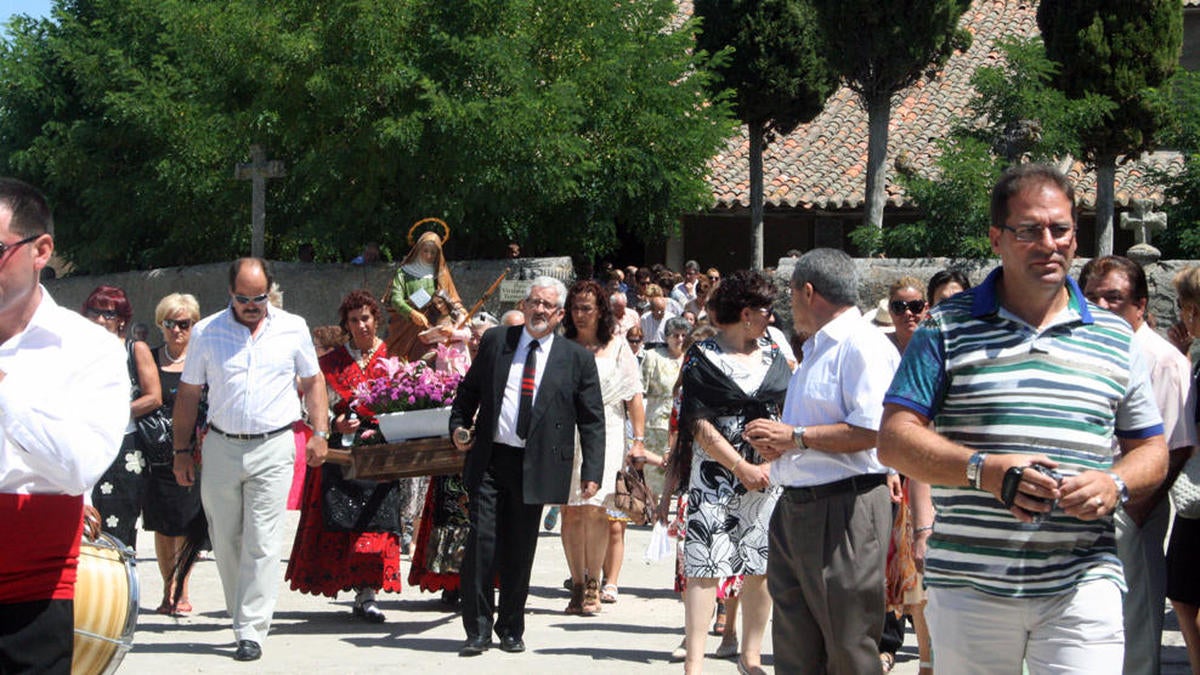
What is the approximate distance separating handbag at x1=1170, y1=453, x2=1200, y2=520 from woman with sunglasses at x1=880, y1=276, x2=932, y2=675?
3.24ft

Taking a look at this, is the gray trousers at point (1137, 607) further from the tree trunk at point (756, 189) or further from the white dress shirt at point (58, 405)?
the tree trunk at point (756, 189)

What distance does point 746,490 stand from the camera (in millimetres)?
7480

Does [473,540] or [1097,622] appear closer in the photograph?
[1097,622]

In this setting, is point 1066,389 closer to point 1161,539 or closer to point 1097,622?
point 1097,622

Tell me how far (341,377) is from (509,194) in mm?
7949

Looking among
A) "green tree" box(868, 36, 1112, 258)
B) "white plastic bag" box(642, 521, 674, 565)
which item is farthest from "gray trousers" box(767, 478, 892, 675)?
"green tree" box(868, 36, 1112, 258)

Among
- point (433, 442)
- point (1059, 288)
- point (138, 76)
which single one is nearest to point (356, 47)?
point (138, 76)

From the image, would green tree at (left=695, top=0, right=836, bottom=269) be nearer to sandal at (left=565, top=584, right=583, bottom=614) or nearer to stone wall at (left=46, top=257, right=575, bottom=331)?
stone wall at (left=46, top=257, right=575, bottom=331)

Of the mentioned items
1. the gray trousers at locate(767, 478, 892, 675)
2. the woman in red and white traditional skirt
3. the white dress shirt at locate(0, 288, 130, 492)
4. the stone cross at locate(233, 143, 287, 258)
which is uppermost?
the stone cross at locate(233, 143, 287, 258)

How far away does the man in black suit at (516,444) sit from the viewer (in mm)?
8609

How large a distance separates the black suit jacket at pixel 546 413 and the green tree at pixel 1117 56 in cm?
874

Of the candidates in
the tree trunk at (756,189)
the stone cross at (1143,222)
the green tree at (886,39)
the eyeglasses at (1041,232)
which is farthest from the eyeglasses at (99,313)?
the tree trunk at (756,189)

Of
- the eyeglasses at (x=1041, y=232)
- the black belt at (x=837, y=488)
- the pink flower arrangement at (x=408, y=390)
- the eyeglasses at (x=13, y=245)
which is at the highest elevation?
the eyeglasses at (x=1041, y=232)

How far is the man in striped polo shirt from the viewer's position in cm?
409
